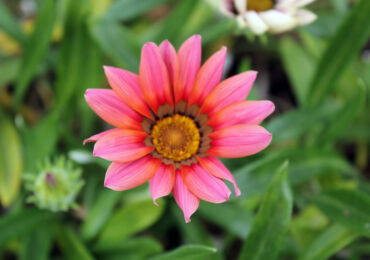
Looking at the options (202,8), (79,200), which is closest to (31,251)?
(79,200)

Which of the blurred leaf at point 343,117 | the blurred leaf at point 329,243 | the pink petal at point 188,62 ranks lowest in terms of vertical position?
the blurred leaf at point 329,243

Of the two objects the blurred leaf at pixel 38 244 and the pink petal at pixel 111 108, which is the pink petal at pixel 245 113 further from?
the blurred leaf at pixel 38 244

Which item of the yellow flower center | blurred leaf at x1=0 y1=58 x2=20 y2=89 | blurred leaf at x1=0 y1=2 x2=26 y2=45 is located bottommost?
the yellow flower center

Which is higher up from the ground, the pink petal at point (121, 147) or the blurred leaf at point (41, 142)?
the pink petal at point (121, 147)

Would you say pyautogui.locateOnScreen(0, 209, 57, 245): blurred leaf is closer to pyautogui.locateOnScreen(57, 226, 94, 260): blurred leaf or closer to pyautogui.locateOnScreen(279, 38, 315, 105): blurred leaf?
pyautogui.locateOnScreen(57, 226, 94, 260): blurred leaf

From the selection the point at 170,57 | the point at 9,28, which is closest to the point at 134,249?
the point at 170,57

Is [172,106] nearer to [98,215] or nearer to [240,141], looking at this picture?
[240,141]

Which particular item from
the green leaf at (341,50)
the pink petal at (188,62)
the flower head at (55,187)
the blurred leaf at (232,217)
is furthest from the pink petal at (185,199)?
the green leaf at (341,50)

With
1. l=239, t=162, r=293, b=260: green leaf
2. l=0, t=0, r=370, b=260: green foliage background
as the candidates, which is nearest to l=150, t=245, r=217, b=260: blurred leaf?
l=0, t=0, r=370, b=260: green foliage background
